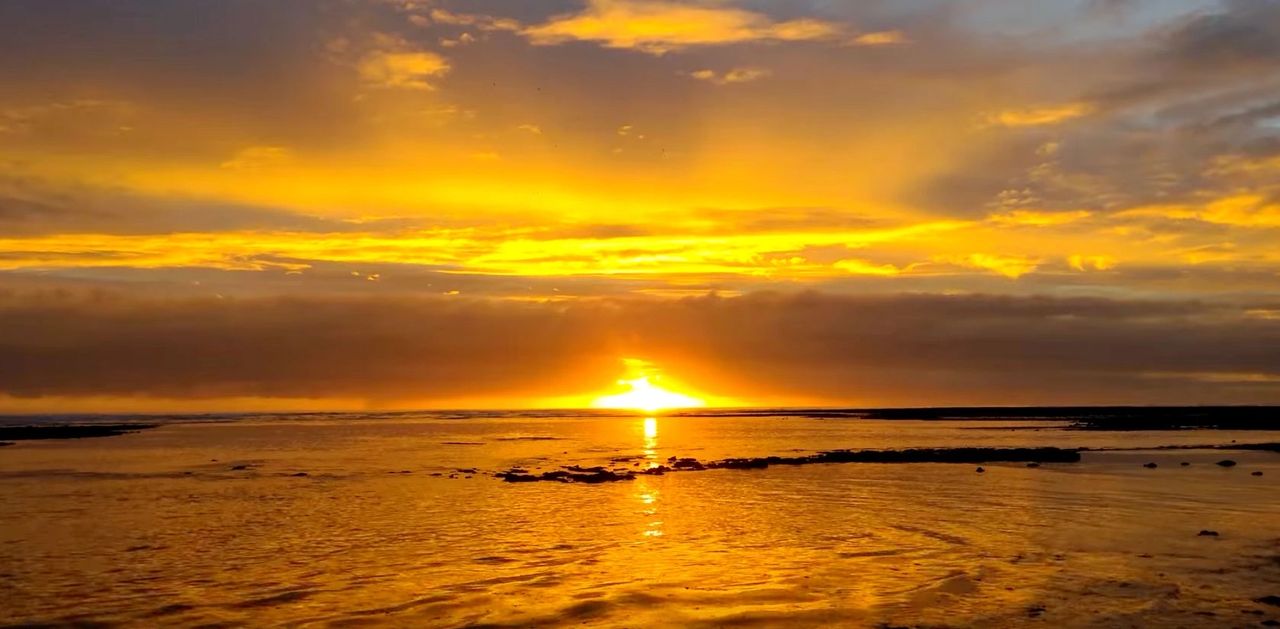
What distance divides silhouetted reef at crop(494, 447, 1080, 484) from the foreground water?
299cm

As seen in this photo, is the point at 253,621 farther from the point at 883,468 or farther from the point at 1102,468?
the point at 1102,468

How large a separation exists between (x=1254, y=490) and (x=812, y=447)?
47078mm

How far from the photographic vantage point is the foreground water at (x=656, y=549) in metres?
21.1

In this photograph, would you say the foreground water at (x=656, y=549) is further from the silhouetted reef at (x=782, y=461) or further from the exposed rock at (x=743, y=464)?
the exposed rock at (x=743, y=464)

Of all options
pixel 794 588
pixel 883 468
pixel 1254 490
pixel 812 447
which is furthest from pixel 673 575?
pixel 812 447

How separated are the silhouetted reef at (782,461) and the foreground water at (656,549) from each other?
2991mm

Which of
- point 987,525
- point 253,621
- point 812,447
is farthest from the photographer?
point 812,447

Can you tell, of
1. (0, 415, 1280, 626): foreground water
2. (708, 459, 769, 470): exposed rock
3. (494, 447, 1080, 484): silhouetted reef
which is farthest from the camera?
(708, 459, 769, 470): exposed rock

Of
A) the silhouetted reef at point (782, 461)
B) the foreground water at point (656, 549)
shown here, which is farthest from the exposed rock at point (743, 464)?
the foreground water at point (656, 549)

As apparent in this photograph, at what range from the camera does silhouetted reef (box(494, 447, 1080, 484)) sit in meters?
55.8

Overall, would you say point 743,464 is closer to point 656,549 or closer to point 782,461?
point 782,461

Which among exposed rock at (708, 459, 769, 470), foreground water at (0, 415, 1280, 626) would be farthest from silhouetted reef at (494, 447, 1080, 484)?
foreground water at (0, 415, 1280, 626)

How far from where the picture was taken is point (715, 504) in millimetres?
41750

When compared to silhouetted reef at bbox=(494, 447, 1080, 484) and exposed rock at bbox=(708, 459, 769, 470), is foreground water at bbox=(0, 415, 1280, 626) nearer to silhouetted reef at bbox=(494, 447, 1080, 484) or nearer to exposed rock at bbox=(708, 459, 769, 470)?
silhouetted reef at bbox=(494, 447, 1080, 484)
